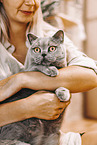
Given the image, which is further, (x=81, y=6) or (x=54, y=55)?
(x=81, y=6)

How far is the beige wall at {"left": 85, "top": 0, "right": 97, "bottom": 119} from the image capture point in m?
2.87

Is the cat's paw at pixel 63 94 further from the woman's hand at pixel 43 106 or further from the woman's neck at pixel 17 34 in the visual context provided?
the woman's neck at pixel 17 34

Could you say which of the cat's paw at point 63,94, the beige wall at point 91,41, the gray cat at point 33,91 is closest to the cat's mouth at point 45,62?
the gray cat at point 33,91

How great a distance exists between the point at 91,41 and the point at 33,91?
7.50 ft

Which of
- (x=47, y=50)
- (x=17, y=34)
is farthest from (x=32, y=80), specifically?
(x=17, y=34)

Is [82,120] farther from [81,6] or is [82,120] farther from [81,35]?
[81,6]

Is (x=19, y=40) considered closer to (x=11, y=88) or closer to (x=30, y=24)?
(x=30, y=24)

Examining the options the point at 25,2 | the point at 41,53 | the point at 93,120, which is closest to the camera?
the point at 41,53

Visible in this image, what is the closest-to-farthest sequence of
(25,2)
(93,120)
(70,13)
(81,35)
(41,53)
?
(41,53) → (25,2) → (81,35) → (70,13) → (93,120)

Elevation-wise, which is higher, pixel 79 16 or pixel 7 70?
pixel 79 16

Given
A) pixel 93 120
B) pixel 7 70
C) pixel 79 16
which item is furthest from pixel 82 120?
pixel 7 70

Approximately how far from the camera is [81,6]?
2867 millimetres

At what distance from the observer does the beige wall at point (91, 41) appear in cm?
287

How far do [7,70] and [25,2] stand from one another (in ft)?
1.07
